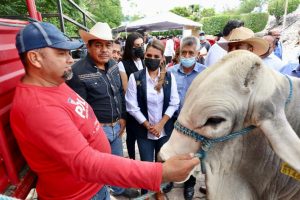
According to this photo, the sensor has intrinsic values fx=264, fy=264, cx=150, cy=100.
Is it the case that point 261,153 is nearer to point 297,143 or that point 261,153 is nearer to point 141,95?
point 297,143

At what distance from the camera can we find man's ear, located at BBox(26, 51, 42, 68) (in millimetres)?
1531

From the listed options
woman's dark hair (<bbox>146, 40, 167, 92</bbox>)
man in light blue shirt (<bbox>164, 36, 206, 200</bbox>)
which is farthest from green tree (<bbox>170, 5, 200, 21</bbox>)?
woman's dark hair (<bbox>146, 40, 167, 92</bbox>)

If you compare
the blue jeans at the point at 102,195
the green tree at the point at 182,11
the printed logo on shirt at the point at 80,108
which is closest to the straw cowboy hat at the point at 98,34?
the printed logo on shirt at the point at 80,108

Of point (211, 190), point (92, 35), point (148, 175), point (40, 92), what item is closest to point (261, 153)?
point (211, 190)

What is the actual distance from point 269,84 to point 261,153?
1.37ft

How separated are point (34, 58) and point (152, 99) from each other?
5.99 ft

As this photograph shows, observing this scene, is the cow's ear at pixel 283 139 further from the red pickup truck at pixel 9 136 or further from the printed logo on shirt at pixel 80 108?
the red pickup truck at pixel 9 136

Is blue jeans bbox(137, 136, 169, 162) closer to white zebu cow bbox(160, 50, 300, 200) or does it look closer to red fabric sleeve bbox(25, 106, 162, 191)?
white zebu cow bbox(160, 50, 300, 200)

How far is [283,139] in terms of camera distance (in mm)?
1209

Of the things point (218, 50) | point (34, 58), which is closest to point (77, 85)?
point (34, 58)

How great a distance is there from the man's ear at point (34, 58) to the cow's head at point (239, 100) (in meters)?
0.91

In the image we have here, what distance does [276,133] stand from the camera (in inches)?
48.4

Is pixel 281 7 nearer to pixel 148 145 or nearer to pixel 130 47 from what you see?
pixel 130 47

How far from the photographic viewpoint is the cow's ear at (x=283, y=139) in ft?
3.86
